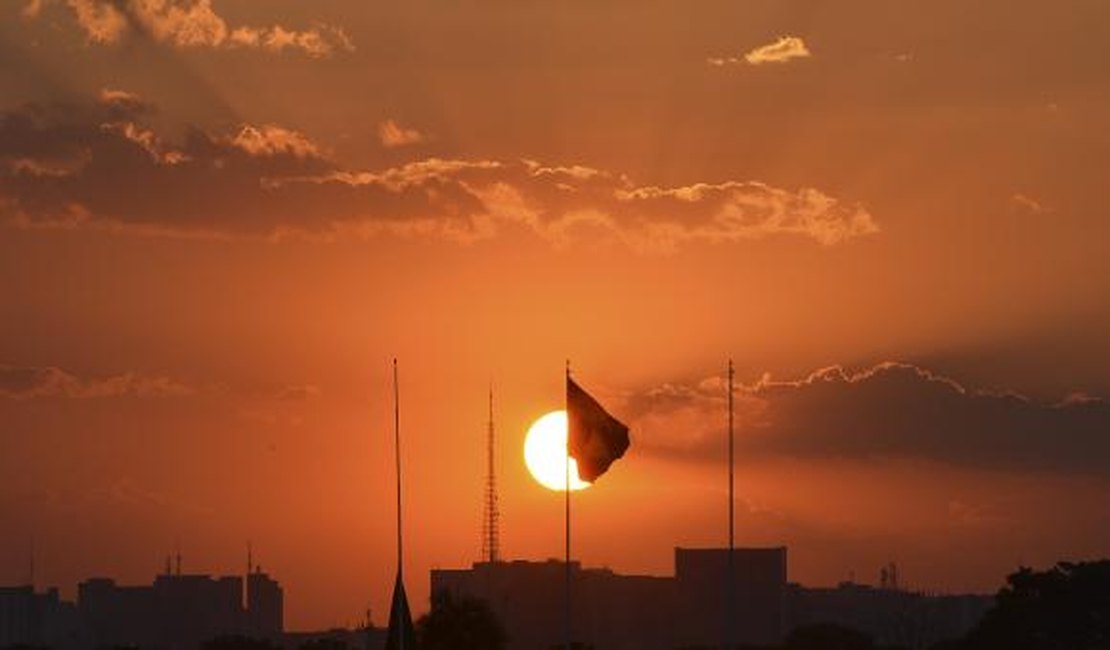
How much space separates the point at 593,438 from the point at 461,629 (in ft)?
223

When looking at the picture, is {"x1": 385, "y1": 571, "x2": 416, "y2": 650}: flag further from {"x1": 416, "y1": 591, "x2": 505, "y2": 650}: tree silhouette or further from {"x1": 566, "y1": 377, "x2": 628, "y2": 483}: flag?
{"x1": 416, "y1": 591, "x2": 505, "y2": 650}: tree silhouette

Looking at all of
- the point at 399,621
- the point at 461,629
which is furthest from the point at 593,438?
the point at 461,629

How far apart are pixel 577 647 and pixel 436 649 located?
9.07m

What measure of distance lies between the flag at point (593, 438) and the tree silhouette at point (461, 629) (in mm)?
64745

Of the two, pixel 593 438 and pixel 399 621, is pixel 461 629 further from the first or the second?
pixel 593 438

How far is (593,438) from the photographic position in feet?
331

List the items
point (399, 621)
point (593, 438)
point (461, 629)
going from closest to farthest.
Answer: point (593, 438)
point (399, 621)
point (461, 629)

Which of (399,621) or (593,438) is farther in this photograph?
(399,621)

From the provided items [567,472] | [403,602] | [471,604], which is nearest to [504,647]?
[471,604]

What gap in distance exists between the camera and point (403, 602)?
4820 inches

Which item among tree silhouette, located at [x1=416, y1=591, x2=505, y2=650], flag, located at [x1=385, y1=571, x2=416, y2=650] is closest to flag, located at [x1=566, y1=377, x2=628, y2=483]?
flag, located at [x1=385, y1=571, x2=416, y2=650]

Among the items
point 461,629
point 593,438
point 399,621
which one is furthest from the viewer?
point 461,629

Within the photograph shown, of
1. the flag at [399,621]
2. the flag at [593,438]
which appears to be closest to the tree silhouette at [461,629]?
→ the flag at [399,621]

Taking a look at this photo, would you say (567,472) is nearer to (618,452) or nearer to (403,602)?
(618,452)
